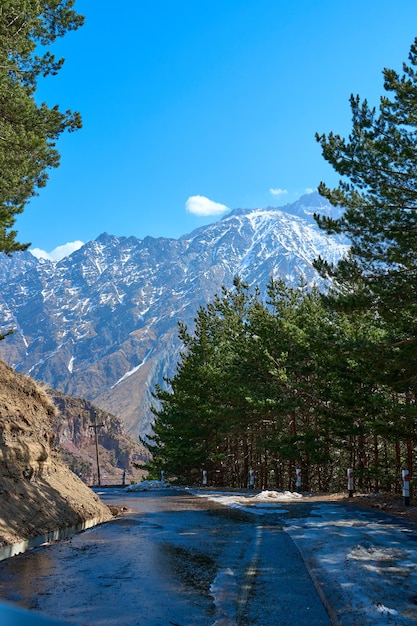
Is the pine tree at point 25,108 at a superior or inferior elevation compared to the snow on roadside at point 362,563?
superior

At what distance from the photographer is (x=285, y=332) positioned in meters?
33.1

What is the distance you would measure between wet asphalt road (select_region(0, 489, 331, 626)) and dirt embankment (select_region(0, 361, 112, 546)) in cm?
70

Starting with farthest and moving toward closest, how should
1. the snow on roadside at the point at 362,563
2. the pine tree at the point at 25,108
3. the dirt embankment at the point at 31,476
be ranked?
the pine tree at the point at 25,108 → the dirt embankment at the point at 31,476 → the snow on roadside at the point at 362,563

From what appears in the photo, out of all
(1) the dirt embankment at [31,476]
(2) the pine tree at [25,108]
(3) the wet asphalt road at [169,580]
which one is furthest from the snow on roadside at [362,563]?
(2) the pine tree at [25,108]

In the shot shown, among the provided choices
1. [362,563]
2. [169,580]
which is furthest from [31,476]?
[362,563]

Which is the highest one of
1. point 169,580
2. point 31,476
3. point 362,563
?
point 31,476

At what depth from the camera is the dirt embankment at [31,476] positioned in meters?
9.73

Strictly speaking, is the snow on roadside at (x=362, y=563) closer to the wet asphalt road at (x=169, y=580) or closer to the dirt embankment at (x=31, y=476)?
the wet asphalt road at (x=169, y=580)

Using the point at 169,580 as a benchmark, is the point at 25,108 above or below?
above

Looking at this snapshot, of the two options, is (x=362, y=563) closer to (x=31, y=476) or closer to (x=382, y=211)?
(x=31, y=476)

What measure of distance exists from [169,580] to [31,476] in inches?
231

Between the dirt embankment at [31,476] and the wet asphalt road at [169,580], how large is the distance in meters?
0.70

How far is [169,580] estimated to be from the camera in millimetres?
6609

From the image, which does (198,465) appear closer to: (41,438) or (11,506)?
(41,438)
